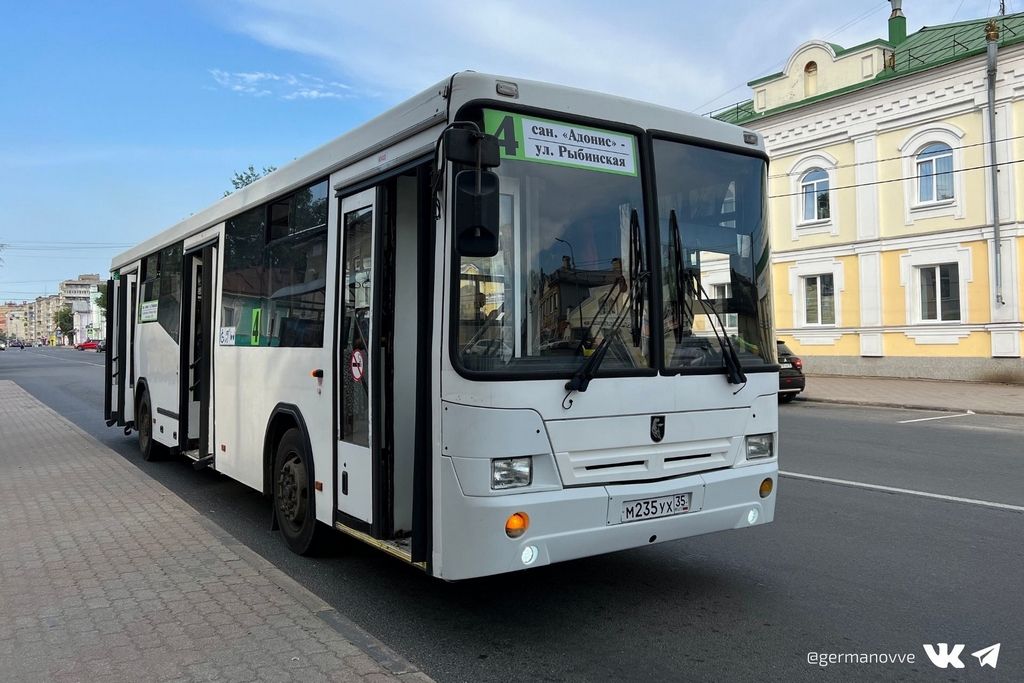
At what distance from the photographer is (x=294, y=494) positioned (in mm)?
6098

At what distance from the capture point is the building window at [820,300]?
26688mm

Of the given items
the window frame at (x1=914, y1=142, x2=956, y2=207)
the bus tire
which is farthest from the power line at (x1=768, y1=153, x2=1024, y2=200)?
the bus tire

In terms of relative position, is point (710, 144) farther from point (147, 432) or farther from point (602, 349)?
point (147, 432)

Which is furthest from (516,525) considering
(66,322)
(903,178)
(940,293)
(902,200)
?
(66,322)

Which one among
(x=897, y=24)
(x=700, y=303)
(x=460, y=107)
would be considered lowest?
(x=700, y=303)

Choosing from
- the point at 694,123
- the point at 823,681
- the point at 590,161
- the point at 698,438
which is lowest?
the point at 823,681

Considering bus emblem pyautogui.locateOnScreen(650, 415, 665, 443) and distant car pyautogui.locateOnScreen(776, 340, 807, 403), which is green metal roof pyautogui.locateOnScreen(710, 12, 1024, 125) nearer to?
distant car pyautogui.locateOnScreen(776, 340, 807, 403)

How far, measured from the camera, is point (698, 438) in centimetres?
480

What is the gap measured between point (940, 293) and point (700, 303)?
71.9 feet

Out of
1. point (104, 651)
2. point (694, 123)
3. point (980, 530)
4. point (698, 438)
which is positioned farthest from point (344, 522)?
point (980, 530)

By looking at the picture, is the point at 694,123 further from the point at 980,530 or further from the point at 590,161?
the point at 980,530

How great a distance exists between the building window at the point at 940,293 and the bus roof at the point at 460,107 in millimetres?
20860

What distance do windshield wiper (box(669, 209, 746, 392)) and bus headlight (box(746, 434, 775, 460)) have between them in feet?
1.29

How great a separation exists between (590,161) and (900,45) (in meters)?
27.1
